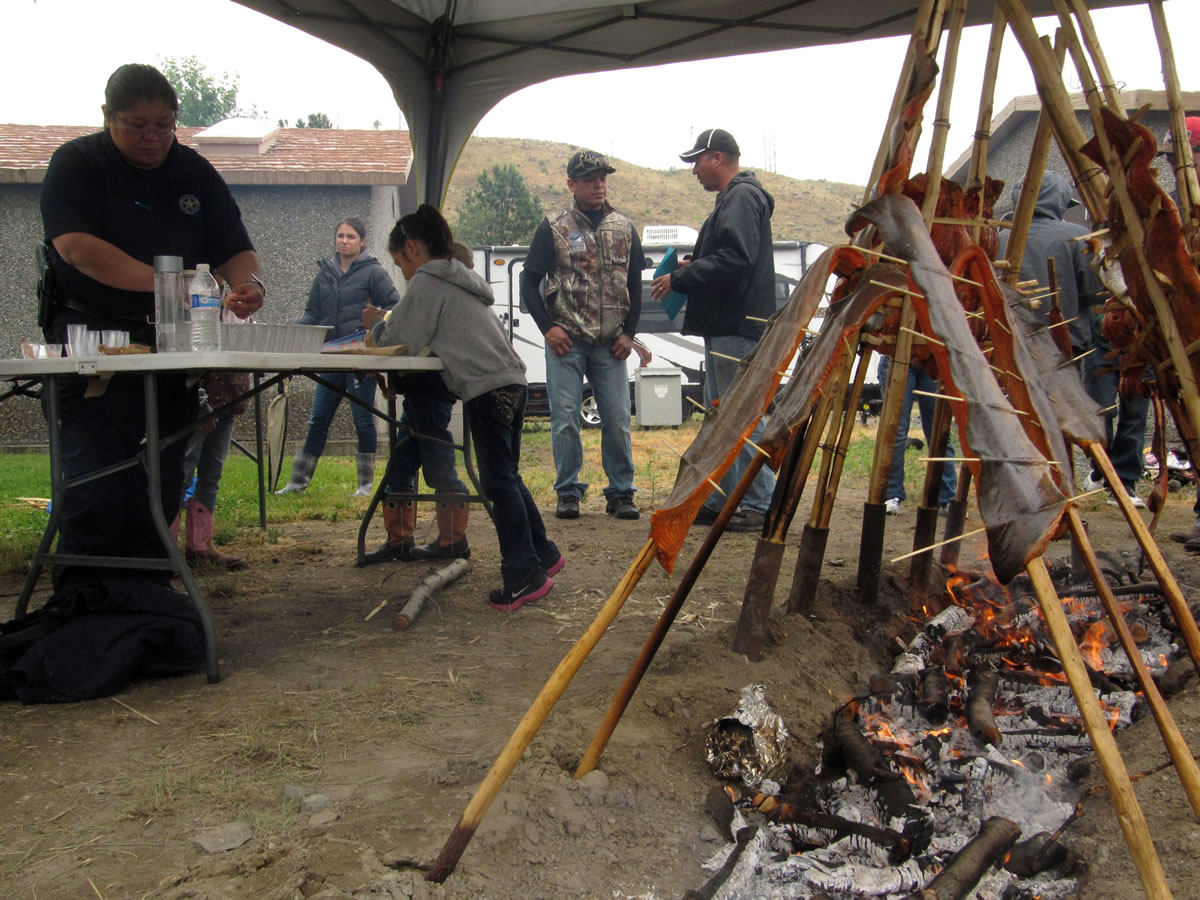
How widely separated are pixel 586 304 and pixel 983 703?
3.83 m

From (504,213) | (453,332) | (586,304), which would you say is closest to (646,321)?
(586,304)

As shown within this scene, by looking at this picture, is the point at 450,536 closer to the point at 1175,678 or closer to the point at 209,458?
the point at 209,458

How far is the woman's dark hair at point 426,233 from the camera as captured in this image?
400 centimetres

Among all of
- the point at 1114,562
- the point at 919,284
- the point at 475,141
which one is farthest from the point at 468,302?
the point at 475,141

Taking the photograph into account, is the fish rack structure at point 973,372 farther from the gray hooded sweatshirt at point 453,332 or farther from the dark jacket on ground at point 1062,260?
the dark jacket on ground at point 1062,260

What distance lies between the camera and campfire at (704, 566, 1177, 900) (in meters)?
1.82

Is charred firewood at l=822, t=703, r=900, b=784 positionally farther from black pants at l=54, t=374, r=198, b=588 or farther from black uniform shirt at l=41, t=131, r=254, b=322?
black uniform shirt at l=41, t=131, r=254, b=322

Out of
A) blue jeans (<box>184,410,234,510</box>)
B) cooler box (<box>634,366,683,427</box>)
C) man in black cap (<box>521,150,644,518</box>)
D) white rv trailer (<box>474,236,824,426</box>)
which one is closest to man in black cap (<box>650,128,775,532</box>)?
man in black cap (<box>521,150,644,518</box>)

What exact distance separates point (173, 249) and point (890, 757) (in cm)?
321

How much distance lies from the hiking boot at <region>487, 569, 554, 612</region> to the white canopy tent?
265cm

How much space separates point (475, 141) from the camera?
7956cm

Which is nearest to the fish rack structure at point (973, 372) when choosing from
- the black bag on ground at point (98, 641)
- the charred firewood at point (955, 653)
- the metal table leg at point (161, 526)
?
the charred firewood at point (955, 653)

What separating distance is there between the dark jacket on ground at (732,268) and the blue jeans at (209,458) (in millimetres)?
2715

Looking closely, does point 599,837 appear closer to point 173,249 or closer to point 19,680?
point 19,680
